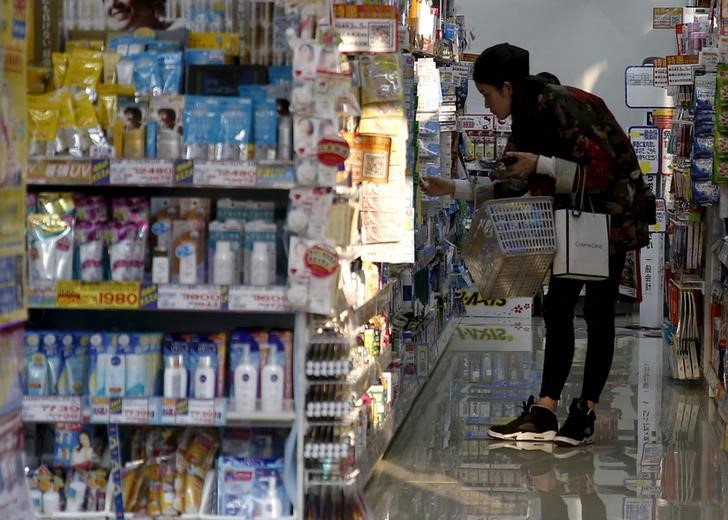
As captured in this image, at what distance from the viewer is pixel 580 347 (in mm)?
9945

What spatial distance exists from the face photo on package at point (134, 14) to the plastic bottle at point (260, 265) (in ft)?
2.81

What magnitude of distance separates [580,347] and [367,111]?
539cm

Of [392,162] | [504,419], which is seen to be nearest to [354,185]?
[392,162]

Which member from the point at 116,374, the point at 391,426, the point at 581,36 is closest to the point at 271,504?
the point at 116,374

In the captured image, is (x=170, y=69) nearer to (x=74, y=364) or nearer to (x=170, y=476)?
(x=74, y=364)

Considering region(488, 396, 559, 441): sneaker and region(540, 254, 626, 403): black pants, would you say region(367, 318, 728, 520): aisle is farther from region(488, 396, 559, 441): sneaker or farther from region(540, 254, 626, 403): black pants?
region(540, 254, 626, 403): black pants

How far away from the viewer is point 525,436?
6113 mm

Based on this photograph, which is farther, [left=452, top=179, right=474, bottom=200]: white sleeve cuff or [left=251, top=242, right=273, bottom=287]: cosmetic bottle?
[left=452, top=179, right=474, bottom=200]: white sleeve cuff

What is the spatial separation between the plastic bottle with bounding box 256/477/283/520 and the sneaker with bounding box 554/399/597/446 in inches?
90.3

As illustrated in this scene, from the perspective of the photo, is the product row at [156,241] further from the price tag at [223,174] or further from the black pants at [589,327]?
the black pants at [589,327]

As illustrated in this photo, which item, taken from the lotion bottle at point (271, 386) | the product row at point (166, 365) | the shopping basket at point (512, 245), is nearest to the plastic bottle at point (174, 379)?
the product row at point (166, 365)

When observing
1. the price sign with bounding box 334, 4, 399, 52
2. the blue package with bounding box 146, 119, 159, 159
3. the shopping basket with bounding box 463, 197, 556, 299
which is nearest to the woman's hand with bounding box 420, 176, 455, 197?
the shopping basket with bounding box 463, 197, 556, 299

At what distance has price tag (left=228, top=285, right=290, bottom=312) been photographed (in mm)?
3887

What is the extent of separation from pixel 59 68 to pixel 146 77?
276 millimetres
